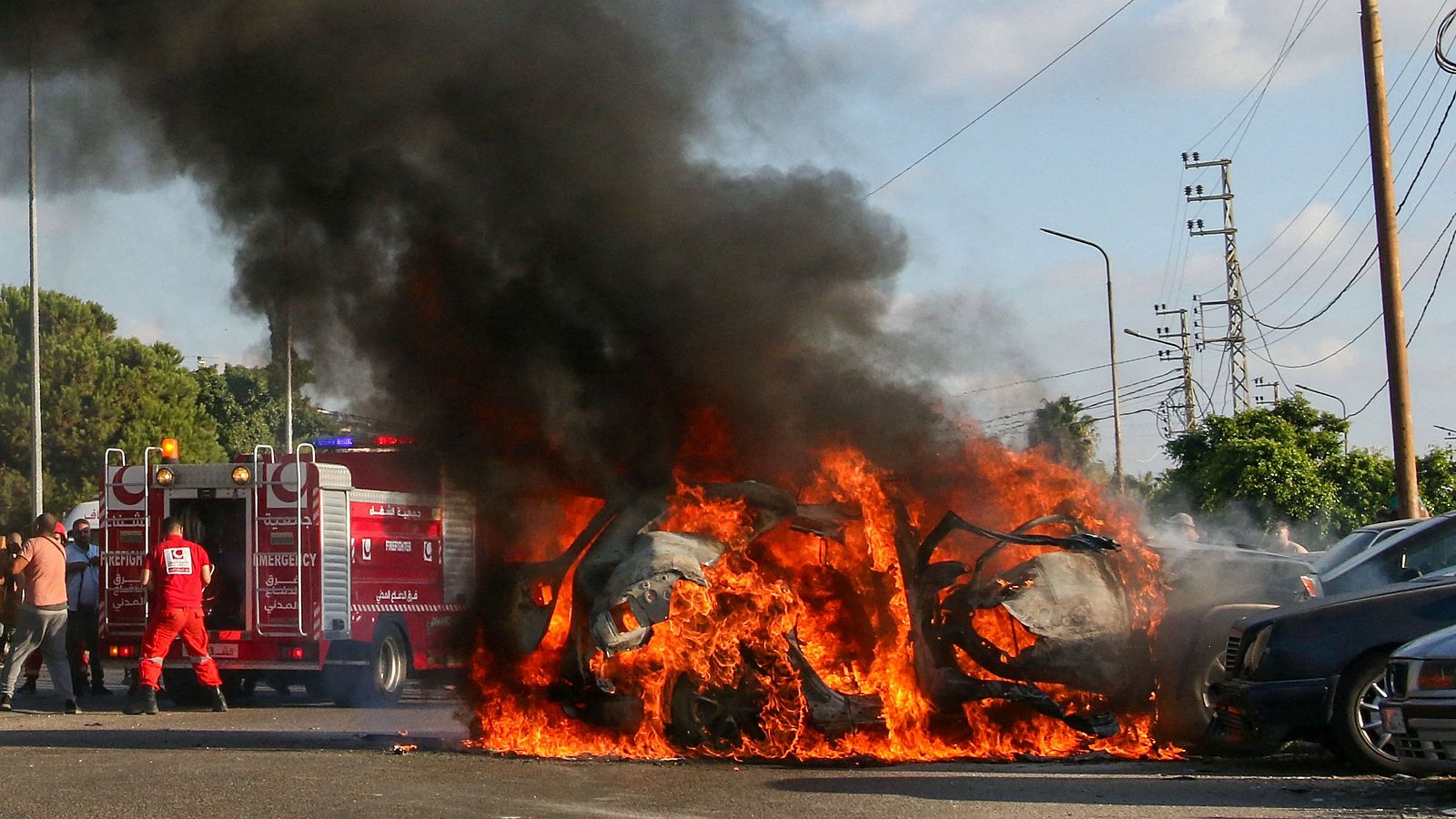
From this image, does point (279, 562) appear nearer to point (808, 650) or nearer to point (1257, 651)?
point (808, 650)

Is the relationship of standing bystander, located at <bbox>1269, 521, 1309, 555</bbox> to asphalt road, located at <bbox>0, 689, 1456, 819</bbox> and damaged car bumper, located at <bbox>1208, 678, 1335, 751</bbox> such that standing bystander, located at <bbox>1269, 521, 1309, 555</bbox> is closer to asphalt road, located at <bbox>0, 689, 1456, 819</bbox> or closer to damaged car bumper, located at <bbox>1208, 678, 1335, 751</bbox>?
asphalt road, located at <bbox>0, 689, 1456, 819</bbox>

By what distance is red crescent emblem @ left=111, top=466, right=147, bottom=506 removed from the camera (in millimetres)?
14508

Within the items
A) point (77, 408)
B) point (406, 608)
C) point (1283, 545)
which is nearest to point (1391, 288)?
point (1283, 545)

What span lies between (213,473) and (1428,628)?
10.7 metres

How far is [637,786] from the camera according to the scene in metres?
8.24

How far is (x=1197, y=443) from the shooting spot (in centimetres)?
2714

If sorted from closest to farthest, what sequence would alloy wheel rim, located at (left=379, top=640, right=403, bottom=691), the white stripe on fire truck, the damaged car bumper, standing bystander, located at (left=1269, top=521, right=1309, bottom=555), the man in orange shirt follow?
the damaged car bumper, the man in orange shirt, the white stripe on fire truck, alloy wheel rim, located at (left=379, top=640, right=403, bottom=691), standing bystander, located at (left=1269, top=521, right=1309, bottom=555)

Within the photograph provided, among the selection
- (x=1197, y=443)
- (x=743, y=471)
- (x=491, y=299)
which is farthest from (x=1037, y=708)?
(x=1197, y=443)

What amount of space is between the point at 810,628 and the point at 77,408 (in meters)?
42.8

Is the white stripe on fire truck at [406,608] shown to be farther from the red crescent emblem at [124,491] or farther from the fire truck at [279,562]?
the red crescent emblem at [124,491]

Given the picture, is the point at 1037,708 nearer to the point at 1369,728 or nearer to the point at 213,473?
the point at 1369,728

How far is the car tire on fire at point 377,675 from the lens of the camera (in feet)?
47.7

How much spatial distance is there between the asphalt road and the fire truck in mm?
3606

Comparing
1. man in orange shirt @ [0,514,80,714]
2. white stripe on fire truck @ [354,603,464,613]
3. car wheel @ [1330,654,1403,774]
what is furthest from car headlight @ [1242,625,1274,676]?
man in orange shirt @ [0,514,80,714]
